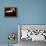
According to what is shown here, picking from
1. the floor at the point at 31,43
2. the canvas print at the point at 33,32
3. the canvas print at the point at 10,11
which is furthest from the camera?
the canvas print at the point at 10,11

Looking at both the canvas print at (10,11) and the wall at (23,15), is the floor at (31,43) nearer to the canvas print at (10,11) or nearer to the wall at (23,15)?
the wall at (23,15)

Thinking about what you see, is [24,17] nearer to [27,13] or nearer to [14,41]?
[27,13]

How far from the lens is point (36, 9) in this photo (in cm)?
492

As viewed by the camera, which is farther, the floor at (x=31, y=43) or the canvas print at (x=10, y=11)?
the canvas print at (x=10, y=11)

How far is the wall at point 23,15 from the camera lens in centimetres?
489

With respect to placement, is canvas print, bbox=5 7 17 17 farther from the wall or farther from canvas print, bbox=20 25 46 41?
canvas print, bbox=20 25 46 41

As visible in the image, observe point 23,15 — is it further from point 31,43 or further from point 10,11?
point 31,43

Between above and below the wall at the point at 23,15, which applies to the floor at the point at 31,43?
Answer: below

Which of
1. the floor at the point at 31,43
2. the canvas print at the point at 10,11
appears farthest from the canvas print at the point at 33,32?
the canvas print at the point at 10,11

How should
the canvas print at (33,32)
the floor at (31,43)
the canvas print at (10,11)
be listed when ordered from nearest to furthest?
the floor at (31,43)
the canvas print at (33,32)
the canvas print at (10,11)

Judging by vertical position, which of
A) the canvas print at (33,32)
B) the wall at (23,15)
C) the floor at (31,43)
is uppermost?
the wall at (23,15)

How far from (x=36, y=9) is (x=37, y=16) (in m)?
0.25

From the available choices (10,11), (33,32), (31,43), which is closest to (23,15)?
(10,11)

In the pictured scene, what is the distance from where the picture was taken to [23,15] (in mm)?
4918
